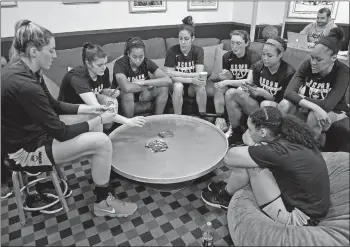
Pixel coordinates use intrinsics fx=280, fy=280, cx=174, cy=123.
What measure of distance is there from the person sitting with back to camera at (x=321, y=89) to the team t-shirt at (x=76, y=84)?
178 centimetres

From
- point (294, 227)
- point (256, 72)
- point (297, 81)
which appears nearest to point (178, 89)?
point (256, 72)

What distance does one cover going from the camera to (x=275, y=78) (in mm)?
2779

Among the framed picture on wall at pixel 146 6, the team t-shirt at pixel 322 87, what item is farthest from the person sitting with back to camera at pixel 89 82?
the framed picture on wall at pixel 146 6

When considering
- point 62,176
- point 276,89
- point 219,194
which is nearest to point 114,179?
point 62,176

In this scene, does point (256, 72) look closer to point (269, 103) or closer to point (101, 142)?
point (269, 103)

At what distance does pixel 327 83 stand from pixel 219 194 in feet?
4.50

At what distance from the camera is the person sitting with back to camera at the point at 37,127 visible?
1658 mm

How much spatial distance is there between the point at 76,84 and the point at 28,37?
778 mm

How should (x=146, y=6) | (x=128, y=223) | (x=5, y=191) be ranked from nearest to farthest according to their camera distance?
1. (x=128, y=223)
2. (x=5, y=191)
3. (x=146, y=6)

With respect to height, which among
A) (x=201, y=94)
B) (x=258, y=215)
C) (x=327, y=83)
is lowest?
(x=258, y=215)

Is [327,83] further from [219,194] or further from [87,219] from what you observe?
[87,219]

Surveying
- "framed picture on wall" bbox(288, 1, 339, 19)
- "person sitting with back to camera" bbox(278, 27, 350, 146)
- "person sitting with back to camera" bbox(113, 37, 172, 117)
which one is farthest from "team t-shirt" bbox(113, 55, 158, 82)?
"framed picture on wall" bbox(288, 1, 339, 19)

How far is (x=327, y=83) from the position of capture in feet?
8.02

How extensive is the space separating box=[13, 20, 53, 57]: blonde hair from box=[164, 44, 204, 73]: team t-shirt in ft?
5.65
